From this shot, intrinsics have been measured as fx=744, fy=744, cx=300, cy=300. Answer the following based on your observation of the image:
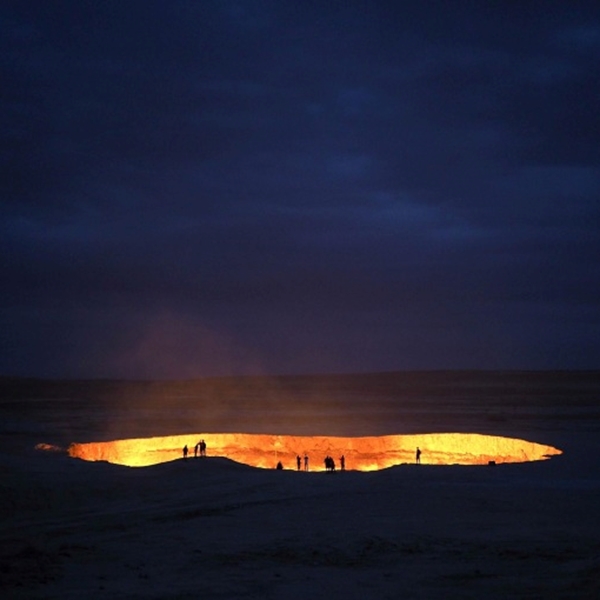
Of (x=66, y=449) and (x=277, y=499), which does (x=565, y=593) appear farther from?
(x=66, y=449)

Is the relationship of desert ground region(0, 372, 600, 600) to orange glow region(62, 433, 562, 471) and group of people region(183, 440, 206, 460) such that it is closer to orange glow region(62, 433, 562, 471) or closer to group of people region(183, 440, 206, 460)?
group of people region(183, 440, 206, 460)

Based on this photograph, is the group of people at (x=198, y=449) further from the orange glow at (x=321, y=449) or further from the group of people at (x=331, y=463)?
the group of people at (x=331, y=463)

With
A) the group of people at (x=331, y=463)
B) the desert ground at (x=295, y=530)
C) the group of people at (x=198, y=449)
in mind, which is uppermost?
the group of people at (x=198, y=449)

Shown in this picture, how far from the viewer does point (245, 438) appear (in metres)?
34.9

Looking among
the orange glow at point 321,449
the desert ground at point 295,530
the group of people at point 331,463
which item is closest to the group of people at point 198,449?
the orange glow at point 321,449

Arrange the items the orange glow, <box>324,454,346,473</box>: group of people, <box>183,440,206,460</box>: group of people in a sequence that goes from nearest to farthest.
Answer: <box>324,454,346,473</box>: group of people < <box>183,440,206,460</box>: group of people < the orange glow

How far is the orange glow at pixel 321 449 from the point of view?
3212cm

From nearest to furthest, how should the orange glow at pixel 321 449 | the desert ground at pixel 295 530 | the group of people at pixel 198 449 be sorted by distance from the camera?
1. the desert ground at pixel 295 530
2. the group of people at pixel 198 449
3. the orange glow at pixel 321 449

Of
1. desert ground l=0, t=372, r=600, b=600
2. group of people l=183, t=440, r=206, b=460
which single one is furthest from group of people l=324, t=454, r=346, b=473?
group of people l=183, t=440, r=206, b=460

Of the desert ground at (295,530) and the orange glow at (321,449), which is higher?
the orange glow at (321,449)

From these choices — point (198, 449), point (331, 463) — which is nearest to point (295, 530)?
point (331, 463)

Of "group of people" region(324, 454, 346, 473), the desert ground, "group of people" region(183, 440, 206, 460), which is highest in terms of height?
"group of people" region(183, 440, 206, 460)

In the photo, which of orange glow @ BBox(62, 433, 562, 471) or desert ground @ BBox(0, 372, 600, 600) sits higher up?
orange glow @ BBox(62, 433, 562, 471)

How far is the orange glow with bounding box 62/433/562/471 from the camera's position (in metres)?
32.1
